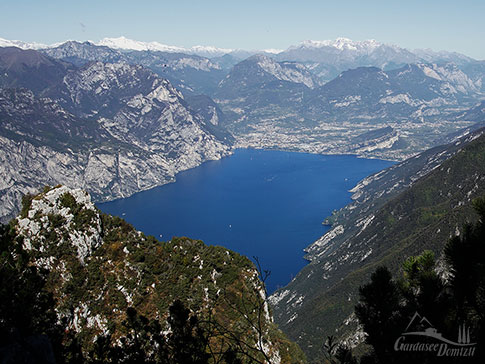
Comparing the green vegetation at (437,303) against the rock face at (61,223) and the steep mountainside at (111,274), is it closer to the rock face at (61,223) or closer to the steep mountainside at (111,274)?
the steep mountainside at (111,274)

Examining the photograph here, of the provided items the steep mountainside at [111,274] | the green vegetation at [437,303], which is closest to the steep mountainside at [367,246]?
the steep mountainside at [111,274]

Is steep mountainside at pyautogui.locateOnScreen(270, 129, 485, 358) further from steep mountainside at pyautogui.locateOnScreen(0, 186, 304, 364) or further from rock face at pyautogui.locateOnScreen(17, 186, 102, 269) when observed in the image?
rock face at pyautogui.locateOnScreen(17, 186, 102, 269)

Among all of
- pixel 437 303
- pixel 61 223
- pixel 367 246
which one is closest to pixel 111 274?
pixel 61 223

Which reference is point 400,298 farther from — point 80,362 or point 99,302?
point 99,302

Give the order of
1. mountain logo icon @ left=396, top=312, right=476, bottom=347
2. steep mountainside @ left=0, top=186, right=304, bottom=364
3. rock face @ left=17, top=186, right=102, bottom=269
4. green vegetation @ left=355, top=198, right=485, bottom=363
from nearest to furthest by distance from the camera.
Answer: mountain logo icon @ left=396, top=312, right=476, bottom=347, green vegetation @ left=355, top=198, right=485, bottom=363, steep mountainside @ left=0, top=186, right=304, bottom=364, rock face @ left=17, top=186, right=102, bottom=269

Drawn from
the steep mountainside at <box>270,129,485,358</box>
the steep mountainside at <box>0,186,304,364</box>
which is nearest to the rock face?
the steep mountainside at <box>0,186,304,364</box>

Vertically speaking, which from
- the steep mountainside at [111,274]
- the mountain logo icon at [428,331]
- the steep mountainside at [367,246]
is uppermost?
the mountain logo icon at [428,331]
